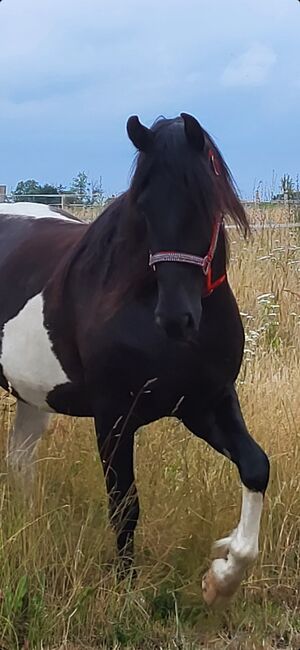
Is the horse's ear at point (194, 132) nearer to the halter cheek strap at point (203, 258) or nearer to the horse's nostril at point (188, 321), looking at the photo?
the halter cheek strap at point (203, 258)

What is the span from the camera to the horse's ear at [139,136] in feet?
9.30

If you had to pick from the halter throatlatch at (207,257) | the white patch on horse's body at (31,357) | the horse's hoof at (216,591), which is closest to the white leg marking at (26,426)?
the white patch on horse's body at (31,357)

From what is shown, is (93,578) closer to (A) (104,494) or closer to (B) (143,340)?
(A) (104,494)

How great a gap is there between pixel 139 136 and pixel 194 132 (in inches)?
6.4

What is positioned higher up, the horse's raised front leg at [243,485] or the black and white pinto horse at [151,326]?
the black and white pinto horse at [151,326]

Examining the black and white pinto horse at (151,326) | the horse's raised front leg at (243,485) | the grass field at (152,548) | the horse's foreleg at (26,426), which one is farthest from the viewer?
the horse's foreleg at (26,426)

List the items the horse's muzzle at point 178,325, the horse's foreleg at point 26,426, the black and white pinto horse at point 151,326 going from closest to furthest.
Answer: the horse's muzzle at point 178,325, the black and white pinto horse at point 151,326, the horse's foreleg at point 26,426

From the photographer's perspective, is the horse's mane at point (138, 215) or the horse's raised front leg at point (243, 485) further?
the horse's raised front leg at point (243, 485)

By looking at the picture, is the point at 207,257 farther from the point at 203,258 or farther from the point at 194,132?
the point at 194,132

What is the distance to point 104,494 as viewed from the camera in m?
3.68

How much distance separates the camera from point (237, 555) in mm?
3129

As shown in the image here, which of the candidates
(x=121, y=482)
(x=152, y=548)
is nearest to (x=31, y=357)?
(x=121, y=482)

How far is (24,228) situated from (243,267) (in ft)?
12.8

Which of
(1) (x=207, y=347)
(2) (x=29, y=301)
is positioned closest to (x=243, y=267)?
(2) (x=29, y=301)
